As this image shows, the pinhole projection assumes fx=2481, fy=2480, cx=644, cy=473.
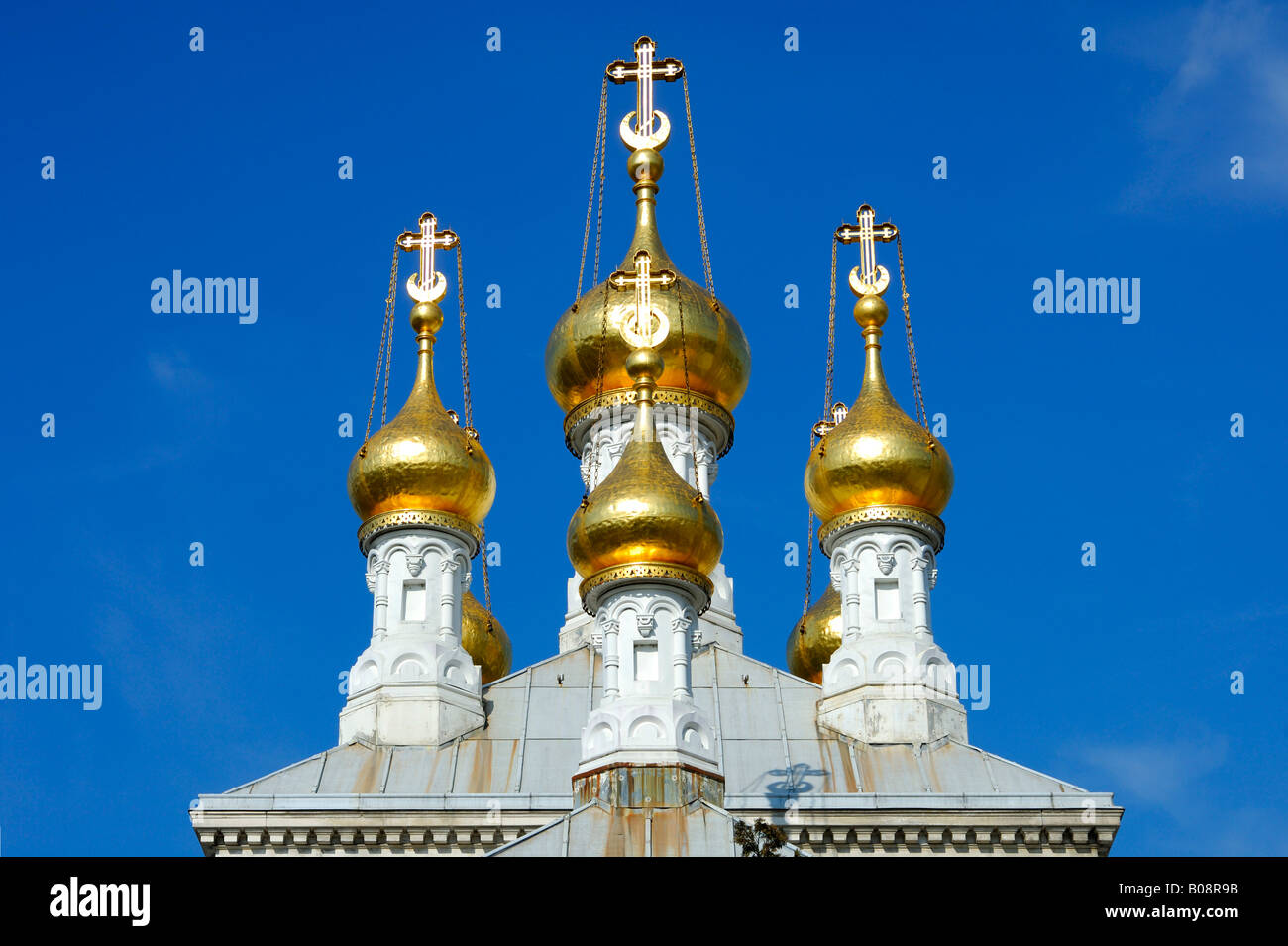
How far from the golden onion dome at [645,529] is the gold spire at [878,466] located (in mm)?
4867

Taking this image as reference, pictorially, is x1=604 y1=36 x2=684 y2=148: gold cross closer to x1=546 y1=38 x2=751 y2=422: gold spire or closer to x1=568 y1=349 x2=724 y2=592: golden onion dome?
x1=546 y1=38 x2=751 y2=422: gold spire

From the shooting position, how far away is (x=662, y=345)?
35312mm

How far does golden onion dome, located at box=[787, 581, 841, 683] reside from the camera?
3625cm

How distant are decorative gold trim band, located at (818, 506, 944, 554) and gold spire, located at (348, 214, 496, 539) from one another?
4.76m

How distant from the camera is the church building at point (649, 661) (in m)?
26.8

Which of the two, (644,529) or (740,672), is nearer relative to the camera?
(644,529)

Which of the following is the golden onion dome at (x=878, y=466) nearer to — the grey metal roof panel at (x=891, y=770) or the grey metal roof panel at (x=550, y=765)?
the grey metal roof panel at (x=891, y=770)

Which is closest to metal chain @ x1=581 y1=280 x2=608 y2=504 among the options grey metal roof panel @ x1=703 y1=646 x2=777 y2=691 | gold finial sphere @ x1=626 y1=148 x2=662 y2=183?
gold finial sphere @ x1=626 y1=148 x2=662 y2=183

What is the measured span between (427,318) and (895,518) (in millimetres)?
7176

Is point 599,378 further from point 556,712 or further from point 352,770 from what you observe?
point 352,770

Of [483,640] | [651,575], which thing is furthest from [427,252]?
[651,575]

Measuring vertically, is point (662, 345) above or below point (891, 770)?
above

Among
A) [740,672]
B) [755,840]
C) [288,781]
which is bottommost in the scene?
[755,840]
